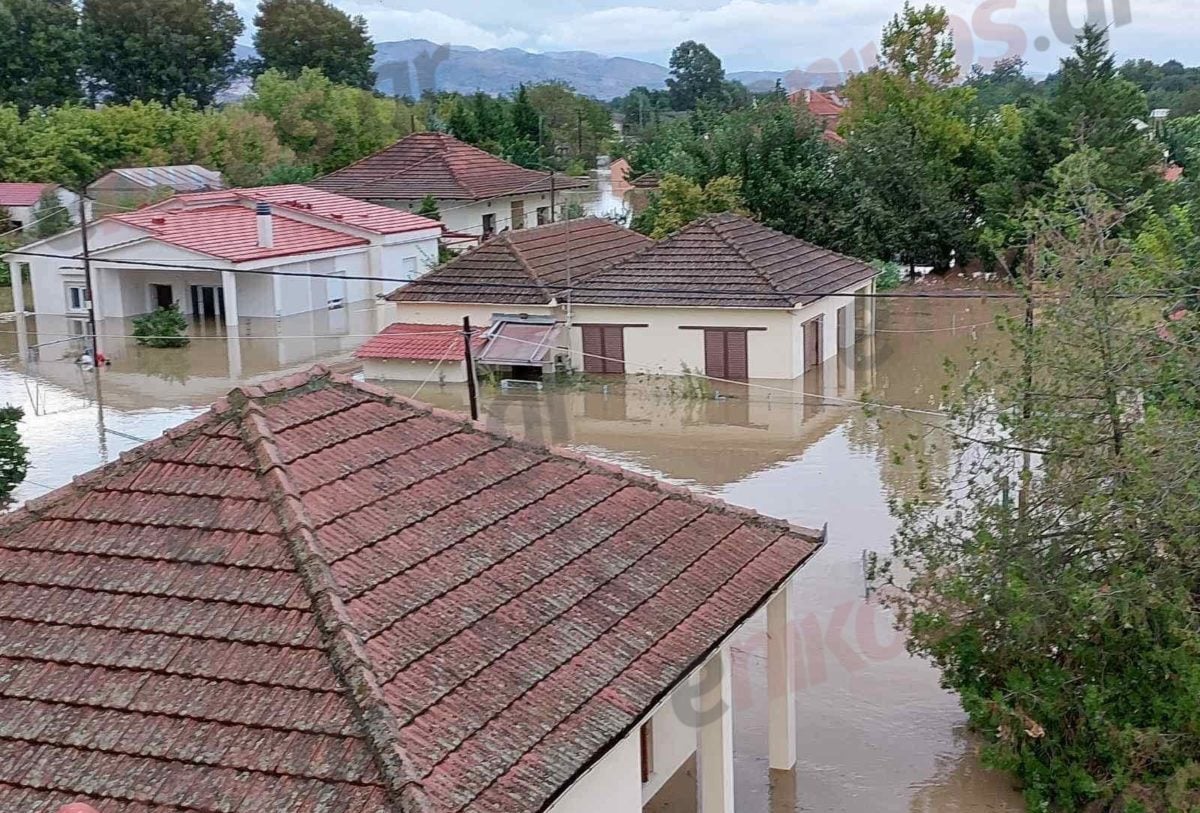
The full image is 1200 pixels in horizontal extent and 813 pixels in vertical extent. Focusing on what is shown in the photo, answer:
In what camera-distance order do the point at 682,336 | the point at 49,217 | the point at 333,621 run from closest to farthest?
the point at 333,621 < the point at 682,336 < the point at 49,217

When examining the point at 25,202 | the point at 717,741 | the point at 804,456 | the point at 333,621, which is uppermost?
the point at 25,202

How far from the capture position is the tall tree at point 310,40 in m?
74.3

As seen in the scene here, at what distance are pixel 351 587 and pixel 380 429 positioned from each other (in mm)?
1879

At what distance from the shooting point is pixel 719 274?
85.5ft

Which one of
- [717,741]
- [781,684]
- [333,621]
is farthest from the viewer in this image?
[781,684]

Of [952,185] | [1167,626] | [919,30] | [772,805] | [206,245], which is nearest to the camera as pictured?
[1167,626]

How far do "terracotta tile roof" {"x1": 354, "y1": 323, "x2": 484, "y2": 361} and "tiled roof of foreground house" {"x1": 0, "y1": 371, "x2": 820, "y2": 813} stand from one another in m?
17.7

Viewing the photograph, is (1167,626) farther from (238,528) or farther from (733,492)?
(733,492)

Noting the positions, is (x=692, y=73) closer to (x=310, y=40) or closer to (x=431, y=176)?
(x=310, y=40)

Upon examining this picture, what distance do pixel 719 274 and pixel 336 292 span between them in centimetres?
1397

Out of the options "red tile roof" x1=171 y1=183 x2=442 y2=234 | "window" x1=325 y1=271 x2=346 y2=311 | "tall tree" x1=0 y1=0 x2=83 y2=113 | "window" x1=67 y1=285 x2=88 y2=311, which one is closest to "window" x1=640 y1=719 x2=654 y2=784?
"window" x1=325 y1=271 x2=346 y2=311

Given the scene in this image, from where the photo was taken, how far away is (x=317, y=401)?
8.22 m

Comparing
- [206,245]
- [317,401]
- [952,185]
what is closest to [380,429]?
[317,401]

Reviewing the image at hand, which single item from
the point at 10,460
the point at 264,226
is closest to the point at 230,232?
the point at 264,226
